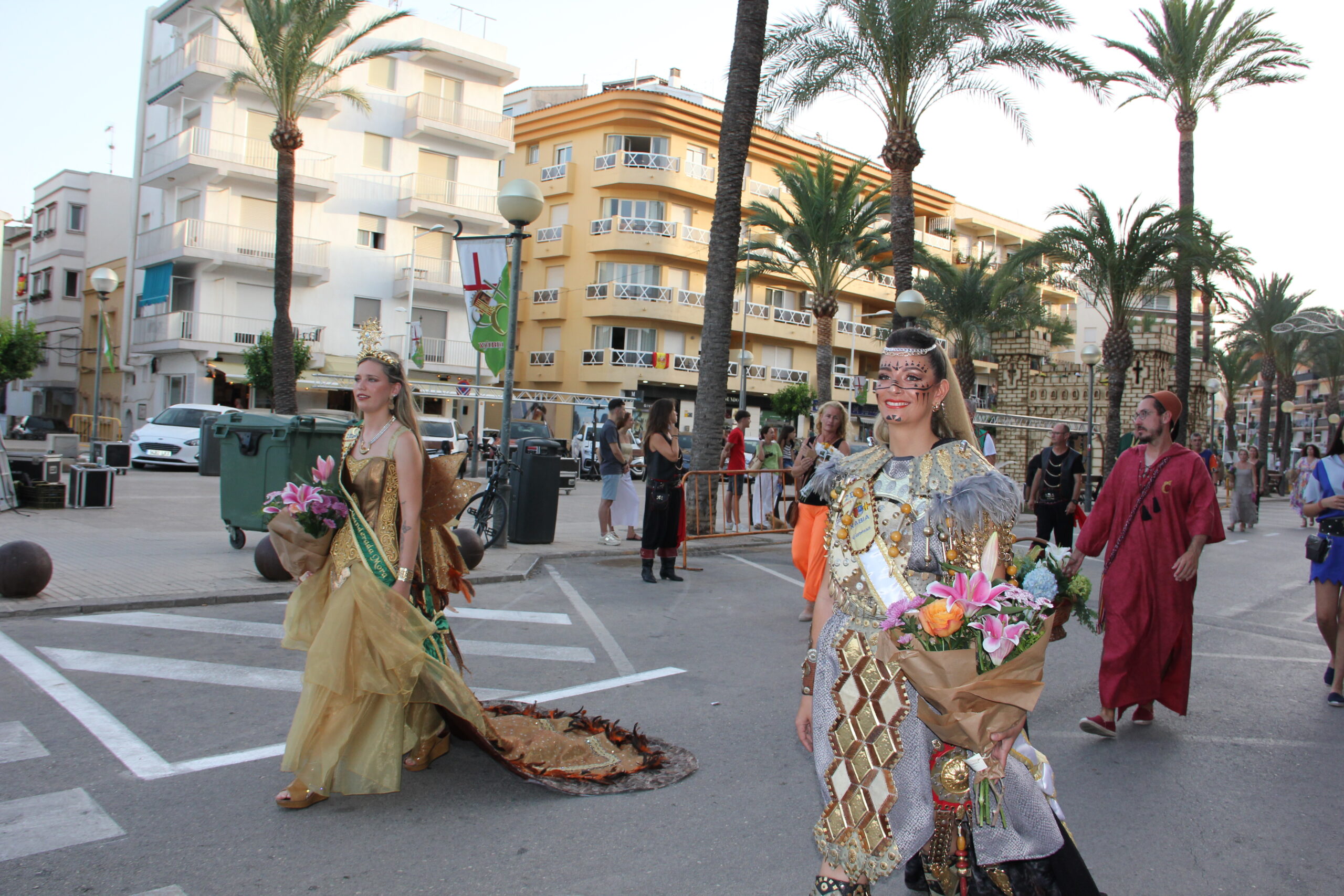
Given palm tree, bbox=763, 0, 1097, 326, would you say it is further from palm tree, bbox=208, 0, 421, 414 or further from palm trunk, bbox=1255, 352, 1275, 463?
palm trunk, bbox=1255, 352, 1275, 463

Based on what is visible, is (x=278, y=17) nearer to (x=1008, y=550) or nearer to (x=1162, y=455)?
(x=1162, y=455)

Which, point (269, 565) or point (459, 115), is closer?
point (269, 565)

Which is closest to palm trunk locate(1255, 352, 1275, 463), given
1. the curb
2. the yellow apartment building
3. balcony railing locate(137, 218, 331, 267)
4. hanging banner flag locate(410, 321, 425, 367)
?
the yellow apartment building

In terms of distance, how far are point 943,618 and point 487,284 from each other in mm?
10713

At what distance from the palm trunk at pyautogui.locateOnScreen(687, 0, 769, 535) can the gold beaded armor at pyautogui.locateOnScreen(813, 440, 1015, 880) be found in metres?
10.9

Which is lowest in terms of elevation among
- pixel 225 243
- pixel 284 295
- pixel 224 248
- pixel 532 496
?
pixel 532 496

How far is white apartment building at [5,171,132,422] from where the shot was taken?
4978 cm

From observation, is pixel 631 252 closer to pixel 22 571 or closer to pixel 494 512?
pixel 494 512

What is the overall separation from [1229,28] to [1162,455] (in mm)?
24919

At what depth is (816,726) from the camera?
265cm

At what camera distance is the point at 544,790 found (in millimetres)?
4164

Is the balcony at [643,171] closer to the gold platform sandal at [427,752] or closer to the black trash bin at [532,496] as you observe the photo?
the black trash bin at [532,496]

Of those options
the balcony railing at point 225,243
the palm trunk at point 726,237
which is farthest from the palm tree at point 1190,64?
the balcony railing at point 225,243

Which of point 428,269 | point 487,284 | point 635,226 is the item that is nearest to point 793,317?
point 635,226
